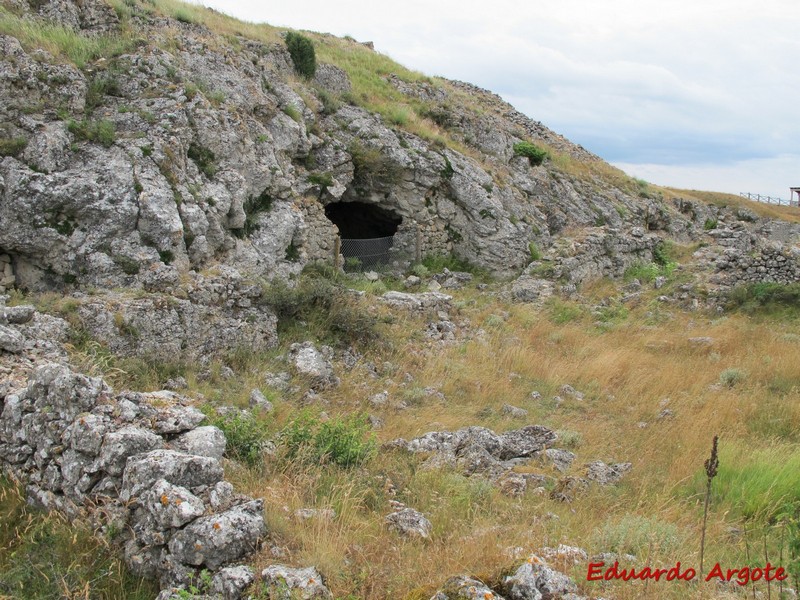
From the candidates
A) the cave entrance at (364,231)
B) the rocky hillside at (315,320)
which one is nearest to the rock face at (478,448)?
the rocky hillside at (315,320)

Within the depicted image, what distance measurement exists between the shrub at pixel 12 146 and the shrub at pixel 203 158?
121 inches

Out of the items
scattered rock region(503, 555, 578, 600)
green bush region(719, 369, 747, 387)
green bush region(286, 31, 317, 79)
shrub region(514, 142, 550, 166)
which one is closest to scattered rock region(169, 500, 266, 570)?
scattered rock region(503, 555, 578, 600)

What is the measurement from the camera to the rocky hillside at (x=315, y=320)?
4.40 meters

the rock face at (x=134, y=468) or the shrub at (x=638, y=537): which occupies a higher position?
the shrub at (x=638, y=537)

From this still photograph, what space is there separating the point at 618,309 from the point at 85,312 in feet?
41.7

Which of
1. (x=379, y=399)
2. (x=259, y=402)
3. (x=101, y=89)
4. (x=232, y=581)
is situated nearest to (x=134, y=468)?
(x=232, y=581)

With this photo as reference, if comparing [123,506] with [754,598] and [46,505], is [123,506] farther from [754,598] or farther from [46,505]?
[754,598]

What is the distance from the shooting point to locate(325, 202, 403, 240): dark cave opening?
19219 mm

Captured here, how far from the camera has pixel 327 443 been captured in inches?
230

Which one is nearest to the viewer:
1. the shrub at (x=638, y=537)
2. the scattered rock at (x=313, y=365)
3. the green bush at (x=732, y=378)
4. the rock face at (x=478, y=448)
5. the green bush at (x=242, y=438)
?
the shrub at (x=638, y=537)

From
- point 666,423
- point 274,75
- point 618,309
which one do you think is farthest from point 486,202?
point 666,423

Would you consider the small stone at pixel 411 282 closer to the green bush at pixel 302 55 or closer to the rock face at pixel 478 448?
the green bush at pixel 302 55

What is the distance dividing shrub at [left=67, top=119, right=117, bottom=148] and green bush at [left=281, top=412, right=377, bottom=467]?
7.90 meters

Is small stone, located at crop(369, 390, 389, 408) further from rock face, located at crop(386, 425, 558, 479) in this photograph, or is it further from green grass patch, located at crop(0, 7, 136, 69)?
green grass patch, located at crop(0, 7, 136, 69)
